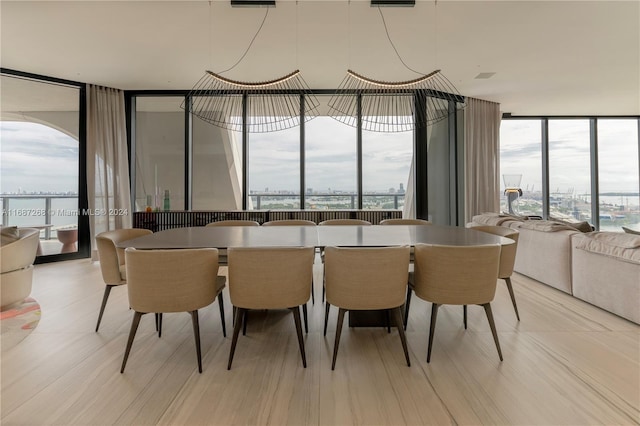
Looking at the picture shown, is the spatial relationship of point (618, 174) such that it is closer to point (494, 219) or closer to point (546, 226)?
point (494, 219)

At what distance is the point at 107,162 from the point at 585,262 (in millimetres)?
6398

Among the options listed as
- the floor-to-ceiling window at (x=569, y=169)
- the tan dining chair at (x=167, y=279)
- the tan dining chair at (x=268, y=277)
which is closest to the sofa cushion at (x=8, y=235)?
the tan dining chair at (x=167, y=279)

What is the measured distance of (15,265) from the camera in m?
2.74

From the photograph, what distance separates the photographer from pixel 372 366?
6.09ft

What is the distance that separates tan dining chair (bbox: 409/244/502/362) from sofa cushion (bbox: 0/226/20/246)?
3493mm

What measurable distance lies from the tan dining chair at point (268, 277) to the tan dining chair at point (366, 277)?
169mm

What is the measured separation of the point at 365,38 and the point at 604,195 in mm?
7074

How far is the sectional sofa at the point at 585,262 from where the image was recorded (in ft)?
8.08

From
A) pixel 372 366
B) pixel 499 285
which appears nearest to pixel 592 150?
pixel 499 285

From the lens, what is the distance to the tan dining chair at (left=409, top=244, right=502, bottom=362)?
1.85 metres

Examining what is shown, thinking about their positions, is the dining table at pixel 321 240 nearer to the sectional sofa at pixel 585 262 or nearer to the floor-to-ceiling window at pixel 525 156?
the sectional sofa at pixel 585 262

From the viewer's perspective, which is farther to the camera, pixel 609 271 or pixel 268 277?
pixel 609 271

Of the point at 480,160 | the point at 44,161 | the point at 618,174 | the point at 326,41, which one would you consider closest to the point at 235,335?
the point at 326,41

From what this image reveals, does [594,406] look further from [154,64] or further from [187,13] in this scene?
[154,64]
